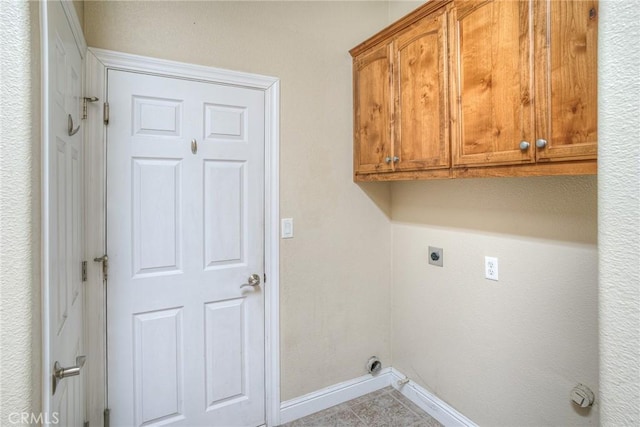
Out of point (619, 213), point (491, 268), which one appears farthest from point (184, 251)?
point (619, 213)

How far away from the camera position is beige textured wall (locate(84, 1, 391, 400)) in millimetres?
1899

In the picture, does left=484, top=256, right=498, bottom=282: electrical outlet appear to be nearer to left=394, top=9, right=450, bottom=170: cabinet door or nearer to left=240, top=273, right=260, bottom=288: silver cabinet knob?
left=394, top=9, right=450, bottom=170: cabinet door

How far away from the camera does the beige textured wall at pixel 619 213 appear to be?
20.7 inches

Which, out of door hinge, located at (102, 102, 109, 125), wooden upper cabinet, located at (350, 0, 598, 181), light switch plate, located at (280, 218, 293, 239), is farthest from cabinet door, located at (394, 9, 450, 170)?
door hinge, located at (102, 102, 109, 125)

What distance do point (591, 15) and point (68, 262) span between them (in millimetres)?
2003

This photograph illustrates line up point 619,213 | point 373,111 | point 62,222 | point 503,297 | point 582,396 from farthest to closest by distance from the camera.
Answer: point 373,111 < point 503,297 < point 582,396 < point 62,222 < point 619,213

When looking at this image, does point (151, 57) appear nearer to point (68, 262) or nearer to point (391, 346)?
point (68, 262)

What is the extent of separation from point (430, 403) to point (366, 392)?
45 cm

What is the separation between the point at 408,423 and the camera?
2039 mm

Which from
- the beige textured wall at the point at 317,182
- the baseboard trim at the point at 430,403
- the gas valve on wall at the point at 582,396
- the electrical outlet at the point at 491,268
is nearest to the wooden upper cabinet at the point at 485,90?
the beige textured wall at the point at 317,182

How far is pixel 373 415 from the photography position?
212 cm

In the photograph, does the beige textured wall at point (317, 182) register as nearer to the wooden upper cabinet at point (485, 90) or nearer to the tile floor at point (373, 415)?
the tile floor at point (373, 415)

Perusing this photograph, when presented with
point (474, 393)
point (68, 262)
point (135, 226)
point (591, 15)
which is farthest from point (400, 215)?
point (68, 262)

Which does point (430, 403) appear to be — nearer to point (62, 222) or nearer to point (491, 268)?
point (491, 268)
